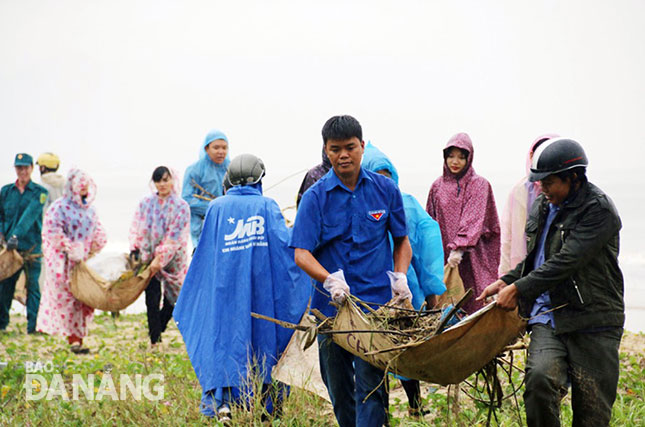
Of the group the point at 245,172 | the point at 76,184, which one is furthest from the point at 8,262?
the point at 245,172

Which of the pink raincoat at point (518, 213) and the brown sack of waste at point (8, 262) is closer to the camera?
the pink raincoat at point (518, 213)

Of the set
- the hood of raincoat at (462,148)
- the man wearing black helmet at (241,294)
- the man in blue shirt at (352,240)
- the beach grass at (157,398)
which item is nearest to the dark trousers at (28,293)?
the beach grass at (157,398)

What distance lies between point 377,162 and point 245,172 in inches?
33.4

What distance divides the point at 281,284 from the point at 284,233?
1.06ft

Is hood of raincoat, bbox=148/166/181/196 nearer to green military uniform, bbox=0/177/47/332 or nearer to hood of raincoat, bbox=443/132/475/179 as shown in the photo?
green military uniform, bbox=0/177/47/332

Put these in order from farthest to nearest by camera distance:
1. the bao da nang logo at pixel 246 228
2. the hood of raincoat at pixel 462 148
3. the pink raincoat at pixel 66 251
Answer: the pink raincoat at pixel 66 251
the hood of raincoat at pixel 462 148
the bao da nang logo at pixel 246 228

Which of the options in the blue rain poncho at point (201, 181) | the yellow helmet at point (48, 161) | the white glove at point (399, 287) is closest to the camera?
the white glove at point (399, 287)

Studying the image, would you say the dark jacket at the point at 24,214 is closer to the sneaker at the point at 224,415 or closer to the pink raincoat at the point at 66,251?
the pink raincoat at the point at 66,251

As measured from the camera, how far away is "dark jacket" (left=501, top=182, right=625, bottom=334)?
3.69 meters

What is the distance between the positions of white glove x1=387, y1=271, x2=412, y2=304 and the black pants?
4.65 m

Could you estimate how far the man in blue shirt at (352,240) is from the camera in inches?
166

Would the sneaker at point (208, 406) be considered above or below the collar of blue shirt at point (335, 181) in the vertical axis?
below

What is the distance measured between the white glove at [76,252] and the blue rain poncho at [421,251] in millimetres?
4131

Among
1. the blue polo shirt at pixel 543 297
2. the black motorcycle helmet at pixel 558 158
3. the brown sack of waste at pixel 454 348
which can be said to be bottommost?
the brown sack of waste at pixel 454 348
